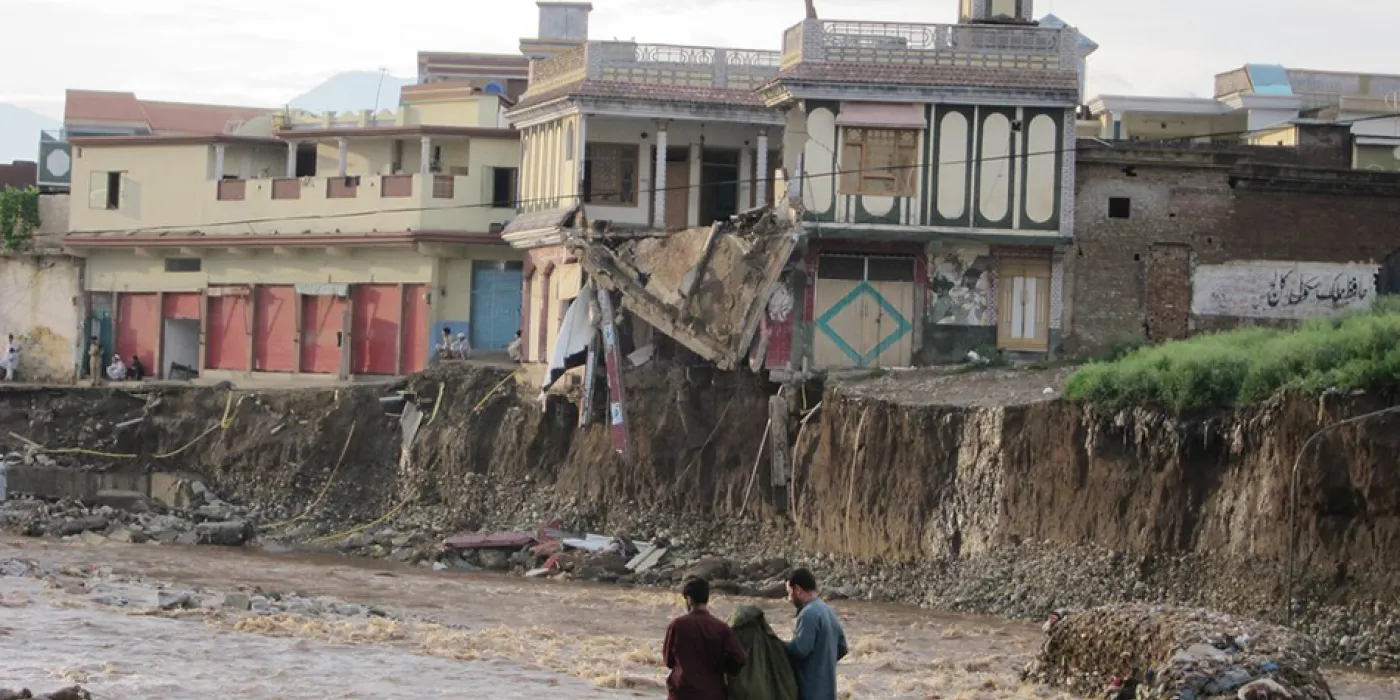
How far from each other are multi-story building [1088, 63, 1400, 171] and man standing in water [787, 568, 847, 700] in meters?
35.1

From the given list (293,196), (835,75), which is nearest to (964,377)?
(835,75)

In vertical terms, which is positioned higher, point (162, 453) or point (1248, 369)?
point (1248, 369)

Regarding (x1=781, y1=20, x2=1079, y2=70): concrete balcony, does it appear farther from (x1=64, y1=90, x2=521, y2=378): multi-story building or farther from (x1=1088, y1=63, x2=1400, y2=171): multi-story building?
(x1=64, y1=90, x2=521, y2=378): multi-story building

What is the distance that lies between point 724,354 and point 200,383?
57.0ft

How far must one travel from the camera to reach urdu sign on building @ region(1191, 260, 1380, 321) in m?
44.8

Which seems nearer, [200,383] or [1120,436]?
[1120,436]

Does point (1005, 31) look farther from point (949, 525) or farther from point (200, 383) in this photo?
point (200, 383)

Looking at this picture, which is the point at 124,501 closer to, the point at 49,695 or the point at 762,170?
the point at 762,170

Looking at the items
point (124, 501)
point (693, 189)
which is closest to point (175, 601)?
point (124, 501)

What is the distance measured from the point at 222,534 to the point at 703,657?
1161 inches

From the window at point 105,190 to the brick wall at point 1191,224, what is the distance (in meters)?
26.2

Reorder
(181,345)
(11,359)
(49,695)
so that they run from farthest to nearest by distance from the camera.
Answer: (11,359) < (181,345) < (49,695)

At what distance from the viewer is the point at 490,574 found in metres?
42.4

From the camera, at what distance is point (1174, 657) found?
82.3ft
